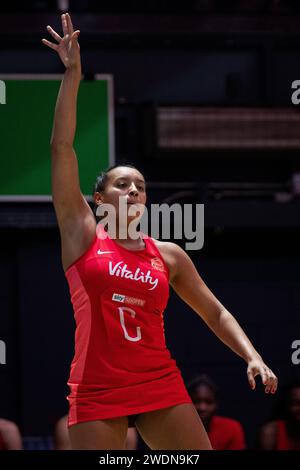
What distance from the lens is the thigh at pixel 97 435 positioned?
120 inches

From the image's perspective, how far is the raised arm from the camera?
324 cm

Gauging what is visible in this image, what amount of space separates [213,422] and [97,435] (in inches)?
102

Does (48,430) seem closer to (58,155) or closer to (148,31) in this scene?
(148,31)

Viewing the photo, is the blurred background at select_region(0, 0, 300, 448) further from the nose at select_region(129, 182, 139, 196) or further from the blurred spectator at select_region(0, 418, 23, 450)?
the nose at select_region(129, 182, 139, 196)

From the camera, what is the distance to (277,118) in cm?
678

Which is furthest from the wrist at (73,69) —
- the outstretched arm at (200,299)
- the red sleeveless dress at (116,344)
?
the outstretched arm at (200,299)

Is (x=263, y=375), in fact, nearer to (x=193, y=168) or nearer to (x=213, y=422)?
(x=213, y=422)

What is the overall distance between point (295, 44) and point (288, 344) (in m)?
2.20

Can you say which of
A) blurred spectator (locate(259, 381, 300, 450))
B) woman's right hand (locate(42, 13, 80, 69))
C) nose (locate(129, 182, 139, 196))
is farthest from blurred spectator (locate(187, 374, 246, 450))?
woman's right hand (locate(42, 13, 80, 69))

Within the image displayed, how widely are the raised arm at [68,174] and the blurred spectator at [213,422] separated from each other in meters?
2.47

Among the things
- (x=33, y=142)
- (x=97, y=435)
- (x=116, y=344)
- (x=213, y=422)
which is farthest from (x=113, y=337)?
(x=33, y=142)

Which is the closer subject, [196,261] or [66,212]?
[66,212]

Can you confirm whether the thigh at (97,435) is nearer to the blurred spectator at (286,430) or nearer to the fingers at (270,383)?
the fingers at (270,383)

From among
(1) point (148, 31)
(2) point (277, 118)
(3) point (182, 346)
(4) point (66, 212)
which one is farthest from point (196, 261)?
(4) point (66, 212)
